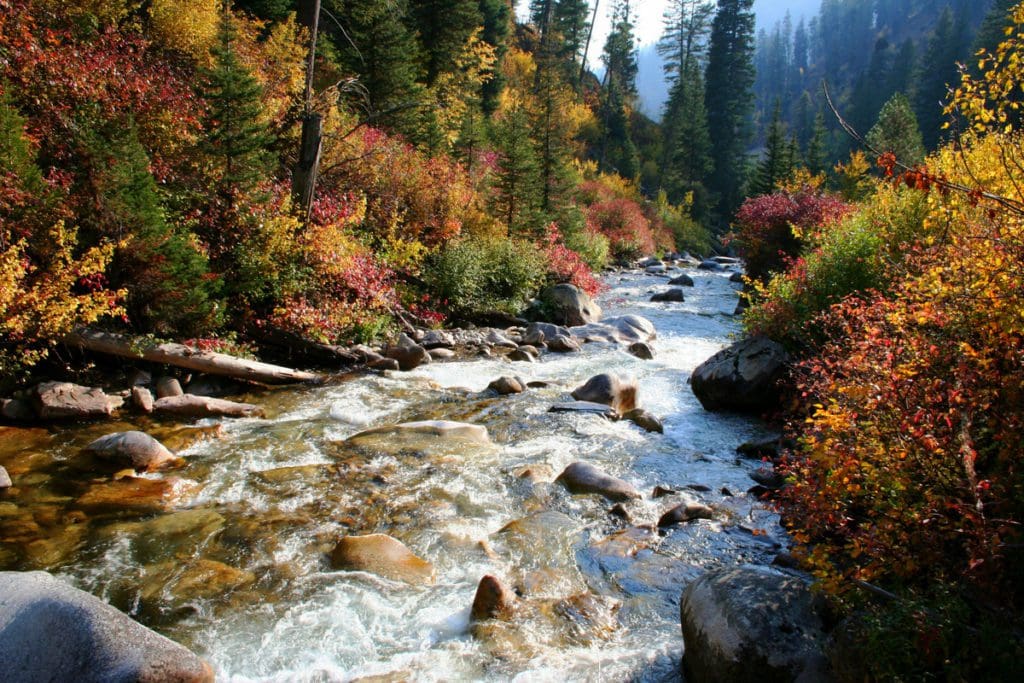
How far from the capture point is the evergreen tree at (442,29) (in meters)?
25.8

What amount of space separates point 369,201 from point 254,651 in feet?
43.3

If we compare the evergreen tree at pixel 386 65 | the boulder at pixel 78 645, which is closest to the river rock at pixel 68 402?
the boulder at pixel 78 645

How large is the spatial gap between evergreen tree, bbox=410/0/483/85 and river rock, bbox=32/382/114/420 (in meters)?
21.7

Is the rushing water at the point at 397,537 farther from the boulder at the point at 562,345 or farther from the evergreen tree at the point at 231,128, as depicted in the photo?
the boulder at the point at 562,345

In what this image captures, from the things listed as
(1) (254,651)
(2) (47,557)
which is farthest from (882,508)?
(2) (47,557)

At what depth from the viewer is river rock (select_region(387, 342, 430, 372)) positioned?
37.4ft

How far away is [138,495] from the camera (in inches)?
228

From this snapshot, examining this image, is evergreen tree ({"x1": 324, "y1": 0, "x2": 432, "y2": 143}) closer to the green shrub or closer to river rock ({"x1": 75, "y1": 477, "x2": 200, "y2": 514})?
the green shrub

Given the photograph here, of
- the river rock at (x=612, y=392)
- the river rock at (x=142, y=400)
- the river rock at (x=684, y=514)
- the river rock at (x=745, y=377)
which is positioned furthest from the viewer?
the river rock at (x=612, y=392)

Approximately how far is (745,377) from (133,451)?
836 cm

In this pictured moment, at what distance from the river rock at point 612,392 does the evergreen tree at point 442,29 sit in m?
20.4

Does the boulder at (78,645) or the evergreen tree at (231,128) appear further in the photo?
the evergreen tree at (231,128)

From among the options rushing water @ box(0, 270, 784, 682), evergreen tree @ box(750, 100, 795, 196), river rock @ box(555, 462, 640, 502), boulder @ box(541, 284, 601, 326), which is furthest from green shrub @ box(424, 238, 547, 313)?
evergreen tree @ box(750, 100, 795, 196)

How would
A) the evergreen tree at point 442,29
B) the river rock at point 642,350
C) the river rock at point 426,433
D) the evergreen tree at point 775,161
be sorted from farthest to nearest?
1. the evergreen tree at point 775,161
2. the evergreen tree at point 442,29
3. the river rock at point 642,350
4. the river rock at point 426,433
